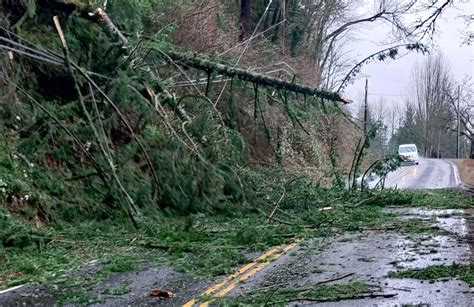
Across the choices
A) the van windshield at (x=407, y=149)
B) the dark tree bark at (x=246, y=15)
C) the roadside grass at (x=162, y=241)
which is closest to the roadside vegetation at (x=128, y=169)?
the roadside grass at (x=162, y=241)

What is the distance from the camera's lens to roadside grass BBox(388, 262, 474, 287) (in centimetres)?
639

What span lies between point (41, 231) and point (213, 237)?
8.17 feet

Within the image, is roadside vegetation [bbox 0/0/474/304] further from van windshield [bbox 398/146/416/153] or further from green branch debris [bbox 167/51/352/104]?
van windshield [bbox 398/146/416/153]

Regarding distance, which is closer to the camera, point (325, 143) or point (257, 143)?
point (257, 143)

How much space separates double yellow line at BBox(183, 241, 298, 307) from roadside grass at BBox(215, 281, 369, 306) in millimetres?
240

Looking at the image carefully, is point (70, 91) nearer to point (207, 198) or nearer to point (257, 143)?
point (207, 198)

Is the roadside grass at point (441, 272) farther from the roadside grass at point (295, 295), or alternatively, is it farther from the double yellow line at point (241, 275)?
the double yellow line at point (241, 275)

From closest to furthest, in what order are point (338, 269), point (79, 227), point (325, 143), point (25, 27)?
point (338, 269), point (79, 227), point (25, 27), point (325, 143)

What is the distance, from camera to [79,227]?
9.08 m

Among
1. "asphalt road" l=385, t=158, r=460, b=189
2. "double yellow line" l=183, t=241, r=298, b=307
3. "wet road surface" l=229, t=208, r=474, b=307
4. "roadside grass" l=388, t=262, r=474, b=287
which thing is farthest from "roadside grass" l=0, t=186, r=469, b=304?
"asphalt road" l=385, t=158, r=460, b=189

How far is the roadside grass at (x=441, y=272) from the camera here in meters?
6.39

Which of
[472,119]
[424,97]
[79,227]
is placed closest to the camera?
[79,227]

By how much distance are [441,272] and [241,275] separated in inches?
88.8

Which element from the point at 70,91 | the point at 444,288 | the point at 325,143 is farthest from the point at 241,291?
the point at 325,143
